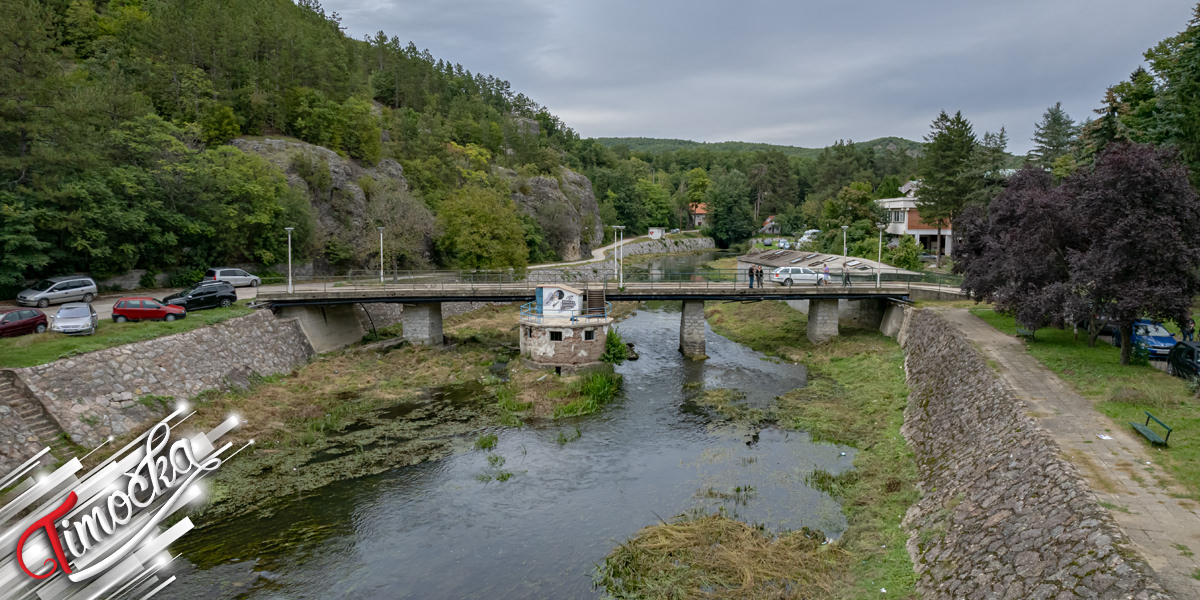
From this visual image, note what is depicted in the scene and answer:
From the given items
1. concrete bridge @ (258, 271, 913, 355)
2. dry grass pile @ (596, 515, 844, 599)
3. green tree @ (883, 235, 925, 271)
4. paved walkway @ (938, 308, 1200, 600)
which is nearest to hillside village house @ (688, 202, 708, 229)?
green tree @ (883, 235, 925, 271)

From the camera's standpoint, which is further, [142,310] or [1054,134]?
[1054,134]

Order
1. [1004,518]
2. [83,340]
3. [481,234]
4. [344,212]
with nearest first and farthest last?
[1004,518]
[83,340]
[481,234]
[344,212]

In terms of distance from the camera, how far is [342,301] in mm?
41625

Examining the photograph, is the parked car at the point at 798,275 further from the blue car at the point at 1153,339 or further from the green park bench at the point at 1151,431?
the green park bench at the point at 1151,431

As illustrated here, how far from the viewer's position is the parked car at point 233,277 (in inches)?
1752

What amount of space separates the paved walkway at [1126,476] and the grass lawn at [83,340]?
34.2 meters

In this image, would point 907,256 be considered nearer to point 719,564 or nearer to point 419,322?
point 419,322

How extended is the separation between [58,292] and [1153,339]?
5404 centimetres

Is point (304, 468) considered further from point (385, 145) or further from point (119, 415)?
point (385, 145)

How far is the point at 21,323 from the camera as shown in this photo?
90.6ft

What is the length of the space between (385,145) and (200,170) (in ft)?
121

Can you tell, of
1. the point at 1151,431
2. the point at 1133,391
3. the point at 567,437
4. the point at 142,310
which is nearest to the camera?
the point at 1151,431

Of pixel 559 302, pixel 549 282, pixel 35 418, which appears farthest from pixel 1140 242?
pixel 35 418

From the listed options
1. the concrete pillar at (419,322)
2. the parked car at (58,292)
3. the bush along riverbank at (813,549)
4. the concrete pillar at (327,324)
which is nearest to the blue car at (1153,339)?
the bush along riverbank at (813,549)
